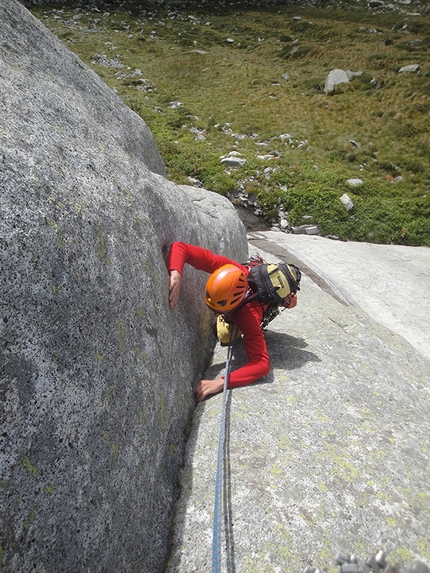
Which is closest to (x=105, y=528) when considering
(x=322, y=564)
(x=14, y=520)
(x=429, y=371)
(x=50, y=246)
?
(x=14, y=520)

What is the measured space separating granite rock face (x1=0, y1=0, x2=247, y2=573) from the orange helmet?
75 centimetres

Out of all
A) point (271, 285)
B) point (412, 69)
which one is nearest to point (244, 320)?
point (271, 285)

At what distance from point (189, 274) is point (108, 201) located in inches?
121

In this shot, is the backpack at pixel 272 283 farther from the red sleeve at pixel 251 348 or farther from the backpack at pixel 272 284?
the red sleeve at pixel 251 348

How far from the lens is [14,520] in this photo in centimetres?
285

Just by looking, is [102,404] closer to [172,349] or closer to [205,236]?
[172,349]

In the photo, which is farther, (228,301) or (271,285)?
(271,285)

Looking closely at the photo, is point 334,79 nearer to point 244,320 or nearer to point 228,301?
point 244,320

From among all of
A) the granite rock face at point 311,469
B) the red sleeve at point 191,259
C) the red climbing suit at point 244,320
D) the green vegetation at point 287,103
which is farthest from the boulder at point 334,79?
the granite rock face at point 311,469

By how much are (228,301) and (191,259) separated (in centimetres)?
116

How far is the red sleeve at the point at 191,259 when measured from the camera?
6.67 m

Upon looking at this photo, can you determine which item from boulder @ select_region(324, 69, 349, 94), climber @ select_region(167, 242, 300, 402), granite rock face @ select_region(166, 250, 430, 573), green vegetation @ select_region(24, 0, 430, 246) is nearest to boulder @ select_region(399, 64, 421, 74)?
green vegetation @ select_region(24, 0, 430, 246)

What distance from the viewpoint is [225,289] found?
668cm

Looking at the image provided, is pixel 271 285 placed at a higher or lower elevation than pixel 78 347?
lower
